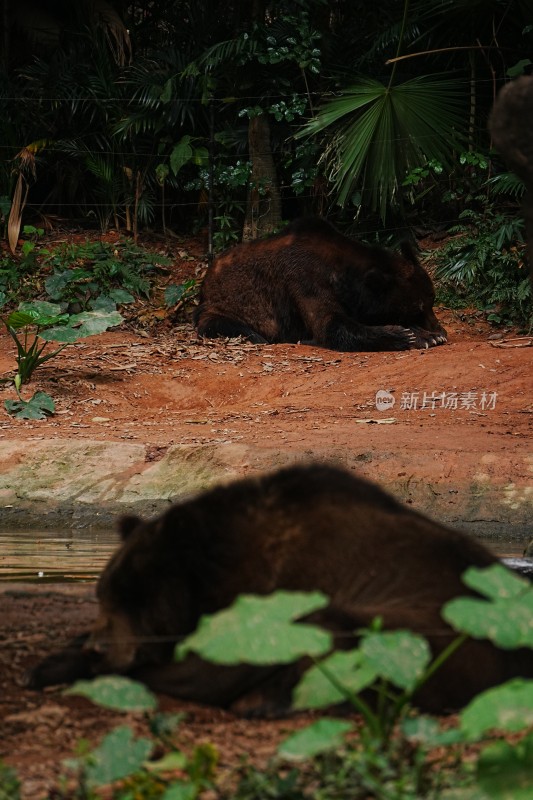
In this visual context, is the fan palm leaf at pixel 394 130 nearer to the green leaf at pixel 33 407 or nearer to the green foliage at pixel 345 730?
the green leaf at pixel 33 407

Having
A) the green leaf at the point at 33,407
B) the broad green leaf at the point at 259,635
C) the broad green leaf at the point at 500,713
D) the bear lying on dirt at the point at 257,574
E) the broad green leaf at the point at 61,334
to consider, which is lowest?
the green leaf at the point at 33,407

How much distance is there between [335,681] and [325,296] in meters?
11.7

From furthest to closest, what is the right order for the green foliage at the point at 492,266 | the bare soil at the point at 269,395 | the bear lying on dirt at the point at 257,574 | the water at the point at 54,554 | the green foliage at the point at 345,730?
the green foliage at the point at 492,266
the bare soil at the point at 269,395
the water at the point at 54,554
the bear lying on dirt at the point at 257,574
the green foliage at the point at 345,730

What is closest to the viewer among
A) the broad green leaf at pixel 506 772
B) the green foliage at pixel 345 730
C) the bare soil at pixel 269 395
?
the broad green leaf at pixel 506 772

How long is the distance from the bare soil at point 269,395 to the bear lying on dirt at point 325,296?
0.45 m

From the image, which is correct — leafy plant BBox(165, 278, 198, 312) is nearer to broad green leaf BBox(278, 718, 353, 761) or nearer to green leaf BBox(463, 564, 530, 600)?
green leaf BBox(463, 564, 530, 600)

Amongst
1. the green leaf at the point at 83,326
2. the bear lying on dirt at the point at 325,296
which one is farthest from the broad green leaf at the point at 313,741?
the bear lying on dirt at the point at 325,296

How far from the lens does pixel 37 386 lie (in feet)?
38.0

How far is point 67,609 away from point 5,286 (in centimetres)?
1223

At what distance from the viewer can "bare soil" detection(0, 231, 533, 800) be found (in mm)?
8852

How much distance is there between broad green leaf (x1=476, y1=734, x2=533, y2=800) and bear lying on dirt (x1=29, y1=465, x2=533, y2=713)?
1160 mm

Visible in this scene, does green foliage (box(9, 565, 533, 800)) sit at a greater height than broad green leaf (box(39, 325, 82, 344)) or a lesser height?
greater

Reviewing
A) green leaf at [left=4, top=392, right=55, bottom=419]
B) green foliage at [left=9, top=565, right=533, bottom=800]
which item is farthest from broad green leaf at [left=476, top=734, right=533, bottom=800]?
green leaf at [left=4, top=392, right=55, bottom=419]

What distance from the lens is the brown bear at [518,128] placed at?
3484 millimetres
